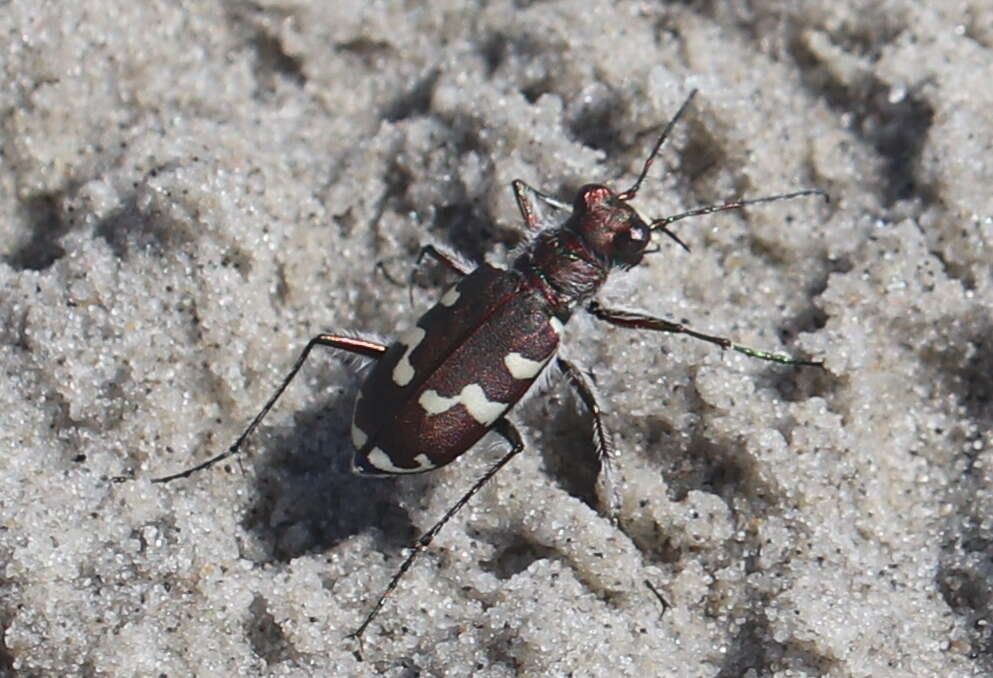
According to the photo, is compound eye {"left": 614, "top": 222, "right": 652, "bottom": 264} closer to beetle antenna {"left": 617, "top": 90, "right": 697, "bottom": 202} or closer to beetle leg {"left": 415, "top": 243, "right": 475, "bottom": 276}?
beetle antenna {"left": 617, "top": 90, "right": 697, "bottom": 202}

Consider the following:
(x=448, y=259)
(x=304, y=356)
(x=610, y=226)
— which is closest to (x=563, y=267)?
(x=610, y=226)

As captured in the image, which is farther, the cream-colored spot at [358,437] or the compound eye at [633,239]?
the compound eye at [633,239]

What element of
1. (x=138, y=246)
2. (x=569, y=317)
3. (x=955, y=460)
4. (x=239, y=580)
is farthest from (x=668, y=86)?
(x=239, y=580)

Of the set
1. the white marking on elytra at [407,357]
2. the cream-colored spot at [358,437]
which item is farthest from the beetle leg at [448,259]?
the cream-colored spot at [358,437]

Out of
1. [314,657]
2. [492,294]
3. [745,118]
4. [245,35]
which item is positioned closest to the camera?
[314,657]

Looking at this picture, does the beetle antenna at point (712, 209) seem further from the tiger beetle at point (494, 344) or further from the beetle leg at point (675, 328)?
the beetle leg at point (675, 328)

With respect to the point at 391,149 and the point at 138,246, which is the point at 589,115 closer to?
the point at 391,149
